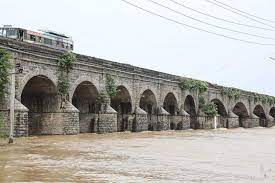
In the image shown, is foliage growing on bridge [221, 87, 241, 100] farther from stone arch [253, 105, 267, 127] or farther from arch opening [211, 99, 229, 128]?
stone arch [253, 105, 267, 127]

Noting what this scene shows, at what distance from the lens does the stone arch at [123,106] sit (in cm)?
3616

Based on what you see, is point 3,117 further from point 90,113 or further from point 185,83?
point 185,83

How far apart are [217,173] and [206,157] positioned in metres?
4.09

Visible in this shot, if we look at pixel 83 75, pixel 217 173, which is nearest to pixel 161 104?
pixel 83 75

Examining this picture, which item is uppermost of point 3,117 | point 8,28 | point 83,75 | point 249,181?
point 8,28

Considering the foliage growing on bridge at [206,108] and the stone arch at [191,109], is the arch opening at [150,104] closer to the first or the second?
the stone arch at [191,109]

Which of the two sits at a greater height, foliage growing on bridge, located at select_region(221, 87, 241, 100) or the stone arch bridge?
foliage growing on bridge, located at select_region(221, 87, 241, 100)

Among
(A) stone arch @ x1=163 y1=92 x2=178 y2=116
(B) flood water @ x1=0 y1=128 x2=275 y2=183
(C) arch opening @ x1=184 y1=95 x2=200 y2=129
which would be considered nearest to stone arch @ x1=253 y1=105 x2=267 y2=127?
(C) arch opening @ x1=184 y1=95 x2=200 y2=129

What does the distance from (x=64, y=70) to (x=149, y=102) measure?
13.3m

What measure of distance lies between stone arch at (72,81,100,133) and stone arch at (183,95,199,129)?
49.6 feet

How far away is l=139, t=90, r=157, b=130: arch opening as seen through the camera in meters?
39.8

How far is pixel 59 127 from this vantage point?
90.7 feet

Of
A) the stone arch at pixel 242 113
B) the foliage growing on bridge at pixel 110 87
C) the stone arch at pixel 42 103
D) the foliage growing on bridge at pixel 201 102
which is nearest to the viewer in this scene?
the stone arch at pixel 42 103

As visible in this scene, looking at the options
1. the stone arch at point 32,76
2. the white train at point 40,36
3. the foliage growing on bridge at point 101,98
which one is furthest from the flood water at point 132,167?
the white train at point 40,36
